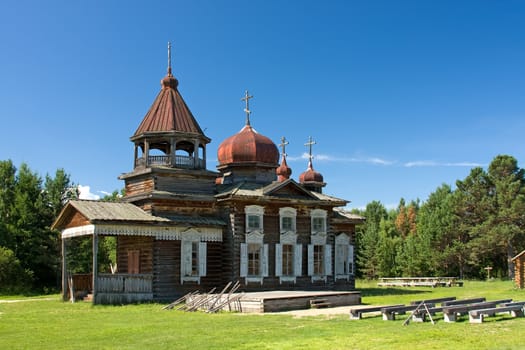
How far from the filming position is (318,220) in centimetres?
3816

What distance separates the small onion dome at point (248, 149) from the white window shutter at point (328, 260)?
620 centimetres

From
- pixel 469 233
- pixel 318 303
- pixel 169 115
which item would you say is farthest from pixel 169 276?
pixel 469 233

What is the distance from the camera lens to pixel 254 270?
35.2 metres

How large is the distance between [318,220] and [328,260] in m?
2.39

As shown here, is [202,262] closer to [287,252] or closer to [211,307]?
[287,252]

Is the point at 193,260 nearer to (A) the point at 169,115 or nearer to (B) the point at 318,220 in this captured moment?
(A) the point at 169,115

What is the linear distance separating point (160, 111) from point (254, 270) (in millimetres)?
9839

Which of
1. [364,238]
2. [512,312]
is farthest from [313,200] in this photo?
[364,238]

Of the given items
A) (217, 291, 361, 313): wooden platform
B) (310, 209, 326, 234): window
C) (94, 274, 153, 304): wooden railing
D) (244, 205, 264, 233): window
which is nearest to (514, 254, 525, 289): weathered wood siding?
(310, 209, 326, 234): window

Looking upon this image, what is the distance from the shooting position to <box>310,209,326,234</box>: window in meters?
37.8

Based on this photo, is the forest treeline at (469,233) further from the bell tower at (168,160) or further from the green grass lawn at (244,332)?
the green grass lawn at (244,332)

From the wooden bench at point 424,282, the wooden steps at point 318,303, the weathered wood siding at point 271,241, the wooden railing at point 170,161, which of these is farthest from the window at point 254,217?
the wooden bench at point 424,282

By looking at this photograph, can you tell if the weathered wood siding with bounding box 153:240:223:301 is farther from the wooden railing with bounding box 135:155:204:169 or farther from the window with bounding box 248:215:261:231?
the wooden railing with bounding box 135:155:204:169

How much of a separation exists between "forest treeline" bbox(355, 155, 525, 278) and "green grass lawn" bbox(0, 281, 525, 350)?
4141cm
